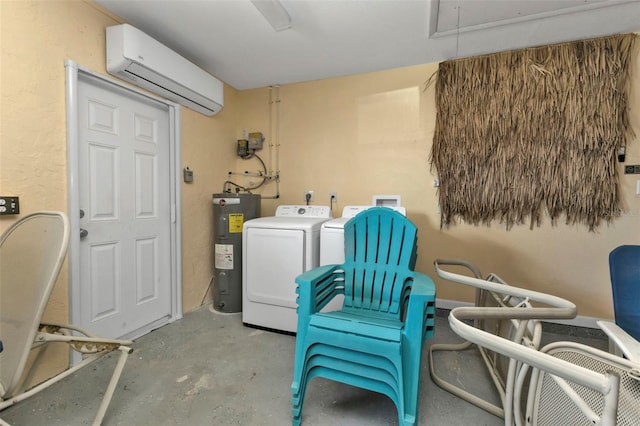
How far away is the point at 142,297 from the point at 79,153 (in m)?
1.25

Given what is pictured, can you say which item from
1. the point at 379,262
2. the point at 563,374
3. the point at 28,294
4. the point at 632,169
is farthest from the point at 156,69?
the point at 632,169

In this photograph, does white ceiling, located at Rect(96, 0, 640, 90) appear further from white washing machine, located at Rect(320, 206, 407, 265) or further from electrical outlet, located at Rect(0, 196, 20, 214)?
white washing machine, located at Rect(320, 206, 407, 265)

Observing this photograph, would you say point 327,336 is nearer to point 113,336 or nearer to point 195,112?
point 113,336

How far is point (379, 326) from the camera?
55.4 inches

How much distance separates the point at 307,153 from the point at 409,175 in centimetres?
119

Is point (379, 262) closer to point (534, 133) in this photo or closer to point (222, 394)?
point (222, 394)

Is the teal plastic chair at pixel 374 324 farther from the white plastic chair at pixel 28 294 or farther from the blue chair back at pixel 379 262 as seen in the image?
the white plastic chair at pixel 28 294

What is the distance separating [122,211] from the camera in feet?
7.13

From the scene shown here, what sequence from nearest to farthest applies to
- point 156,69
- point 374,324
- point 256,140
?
point 374,324
point 156,69
point 256,140

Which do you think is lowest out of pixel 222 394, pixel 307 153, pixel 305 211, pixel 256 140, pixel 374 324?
pixel 222 394

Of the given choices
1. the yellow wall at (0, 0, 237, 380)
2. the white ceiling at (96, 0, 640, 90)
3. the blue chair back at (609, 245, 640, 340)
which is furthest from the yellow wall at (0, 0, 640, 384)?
the blue chair back at (609, 245, 640, 340)

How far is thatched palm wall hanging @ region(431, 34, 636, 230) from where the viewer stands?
7.34 feet

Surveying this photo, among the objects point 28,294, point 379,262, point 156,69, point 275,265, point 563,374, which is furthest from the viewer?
point 275,265

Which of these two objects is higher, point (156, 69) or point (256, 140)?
point (156, 69)
